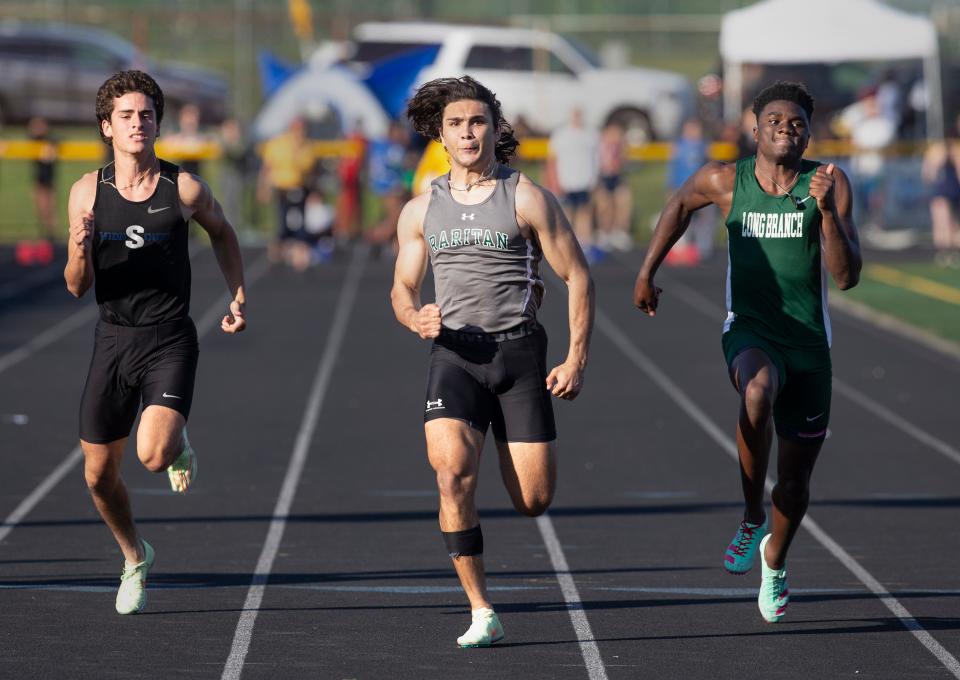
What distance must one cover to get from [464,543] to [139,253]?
1784 mm

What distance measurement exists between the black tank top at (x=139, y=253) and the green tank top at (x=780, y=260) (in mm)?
2205

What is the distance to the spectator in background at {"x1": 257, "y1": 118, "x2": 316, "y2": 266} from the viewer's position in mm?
24422

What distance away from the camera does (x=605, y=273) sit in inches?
1016

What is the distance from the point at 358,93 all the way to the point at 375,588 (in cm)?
2528

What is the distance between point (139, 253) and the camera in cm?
732

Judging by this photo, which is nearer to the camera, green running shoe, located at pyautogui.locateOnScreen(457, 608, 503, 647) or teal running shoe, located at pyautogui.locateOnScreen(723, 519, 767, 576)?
green running shoe, located at pyautogui.locateOnScreen(457, 608, 503, 647)

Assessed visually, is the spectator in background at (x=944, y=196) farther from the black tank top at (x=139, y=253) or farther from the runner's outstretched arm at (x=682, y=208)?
the black tank top at (x=139, y=253)

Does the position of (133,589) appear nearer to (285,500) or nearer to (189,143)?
(285,500)

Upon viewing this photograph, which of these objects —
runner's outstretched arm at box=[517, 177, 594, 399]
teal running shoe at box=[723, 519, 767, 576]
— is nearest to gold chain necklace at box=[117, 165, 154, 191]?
runner's outstretched arm at box=[517, 177, 594, 399]

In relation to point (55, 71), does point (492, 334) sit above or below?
below

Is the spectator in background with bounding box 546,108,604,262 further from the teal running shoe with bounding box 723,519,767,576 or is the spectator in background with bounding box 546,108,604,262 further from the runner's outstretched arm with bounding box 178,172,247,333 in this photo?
the teal running shoe with bounding box 723,519,767,576

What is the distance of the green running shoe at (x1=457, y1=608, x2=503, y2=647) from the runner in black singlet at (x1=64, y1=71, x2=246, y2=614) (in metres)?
1.40

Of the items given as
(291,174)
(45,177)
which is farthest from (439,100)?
(45,177)

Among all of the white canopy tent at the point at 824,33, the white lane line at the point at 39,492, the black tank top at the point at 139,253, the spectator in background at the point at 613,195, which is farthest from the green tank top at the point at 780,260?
the white canopy tent at the point at 824,33
